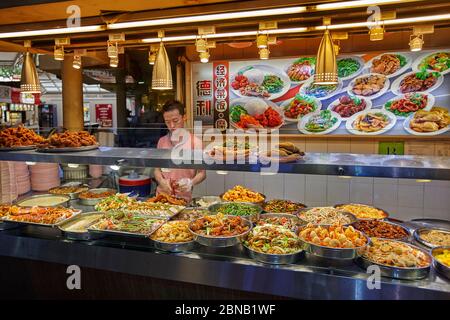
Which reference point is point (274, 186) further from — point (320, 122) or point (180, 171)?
point (180, 171)

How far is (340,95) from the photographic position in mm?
5008

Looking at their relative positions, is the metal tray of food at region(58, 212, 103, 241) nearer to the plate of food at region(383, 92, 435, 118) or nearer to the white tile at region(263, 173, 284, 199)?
the white tile at region(263, 173, 284, 199)

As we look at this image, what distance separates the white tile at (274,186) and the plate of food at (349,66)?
1773 millimetres

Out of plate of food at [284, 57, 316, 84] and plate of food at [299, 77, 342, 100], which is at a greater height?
plate of food at [284, 57, 316, 84]

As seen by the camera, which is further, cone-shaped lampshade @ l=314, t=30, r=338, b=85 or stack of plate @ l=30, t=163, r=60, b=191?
stack of plate @ l=30, t=163, r=60, b=191

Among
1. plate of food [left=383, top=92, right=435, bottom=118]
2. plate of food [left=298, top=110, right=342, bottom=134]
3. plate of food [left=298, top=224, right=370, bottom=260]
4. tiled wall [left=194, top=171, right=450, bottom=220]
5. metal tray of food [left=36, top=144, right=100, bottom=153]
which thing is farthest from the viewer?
plate of food [left=298, top=110, right=342, bottom=134]

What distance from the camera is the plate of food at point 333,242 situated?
2248mm

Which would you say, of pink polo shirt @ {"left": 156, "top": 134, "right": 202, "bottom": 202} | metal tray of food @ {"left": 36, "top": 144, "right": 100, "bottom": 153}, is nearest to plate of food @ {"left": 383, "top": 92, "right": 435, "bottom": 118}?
pink polo shirt @ {"left": 156, "top": 134, "right": 202, "bottom": 202}

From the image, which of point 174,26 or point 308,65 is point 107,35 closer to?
point 174,26

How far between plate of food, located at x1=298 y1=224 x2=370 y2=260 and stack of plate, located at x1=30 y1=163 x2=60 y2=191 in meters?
3.54

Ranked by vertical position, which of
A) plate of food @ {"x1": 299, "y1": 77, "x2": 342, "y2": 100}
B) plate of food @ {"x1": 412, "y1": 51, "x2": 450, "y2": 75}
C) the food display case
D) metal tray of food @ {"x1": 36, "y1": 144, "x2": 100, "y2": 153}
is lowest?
the food display case

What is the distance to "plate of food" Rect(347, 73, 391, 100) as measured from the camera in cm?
482

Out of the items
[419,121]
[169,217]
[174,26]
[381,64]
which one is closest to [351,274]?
[169,217]
